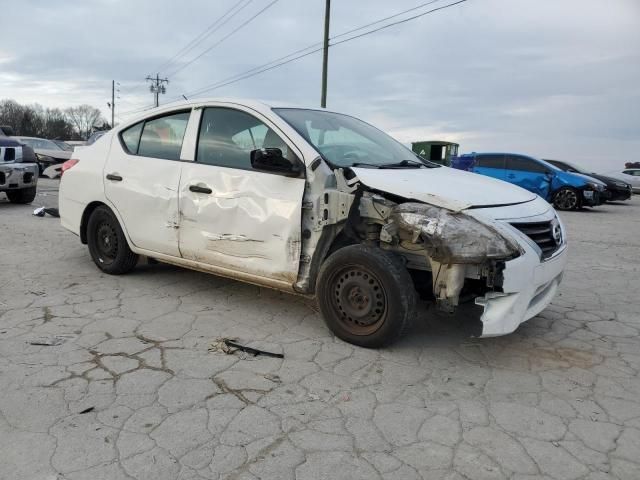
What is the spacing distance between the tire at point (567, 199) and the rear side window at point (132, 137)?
11.9 metres

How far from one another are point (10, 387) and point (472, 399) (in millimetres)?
2501

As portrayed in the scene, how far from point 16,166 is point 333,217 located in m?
8.24

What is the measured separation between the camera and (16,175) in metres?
9.52

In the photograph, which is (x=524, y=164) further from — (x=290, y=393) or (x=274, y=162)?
(x=290, y=393)

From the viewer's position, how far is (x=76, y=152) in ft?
17.4

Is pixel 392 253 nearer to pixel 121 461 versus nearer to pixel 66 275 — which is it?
pixel 121 461

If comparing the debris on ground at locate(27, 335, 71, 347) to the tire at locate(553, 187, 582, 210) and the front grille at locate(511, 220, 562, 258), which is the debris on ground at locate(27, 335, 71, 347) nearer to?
the front grille at locate(511, 220, 562, 258)

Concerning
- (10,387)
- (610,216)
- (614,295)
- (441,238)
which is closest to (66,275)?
(10,387)

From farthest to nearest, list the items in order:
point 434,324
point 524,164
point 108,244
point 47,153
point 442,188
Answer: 1. point 47,153
2. point 524,164
3. point 108,244
4. point 434,324
5. point 442,188

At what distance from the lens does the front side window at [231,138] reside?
3891 millimetres

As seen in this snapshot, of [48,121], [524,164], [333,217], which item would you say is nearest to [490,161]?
[524,164]

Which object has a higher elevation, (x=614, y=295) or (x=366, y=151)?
(x=366, y=151)

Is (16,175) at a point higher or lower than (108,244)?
higher

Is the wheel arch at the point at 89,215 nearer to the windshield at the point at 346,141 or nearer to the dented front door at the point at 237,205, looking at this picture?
the dented front door at the point at 237,205
